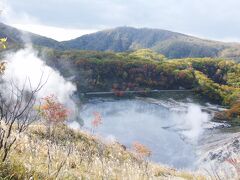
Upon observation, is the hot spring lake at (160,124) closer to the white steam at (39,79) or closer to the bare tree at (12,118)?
the white steam at (39,79)

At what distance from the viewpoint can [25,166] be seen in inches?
168

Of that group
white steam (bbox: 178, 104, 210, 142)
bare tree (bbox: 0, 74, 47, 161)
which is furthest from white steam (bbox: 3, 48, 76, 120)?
bare tree (bbox: 0, 74, 47, 161)

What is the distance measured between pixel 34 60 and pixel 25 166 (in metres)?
103

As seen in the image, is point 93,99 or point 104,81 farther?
point 104,81

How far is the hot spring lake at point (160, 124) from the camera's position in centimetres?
5529

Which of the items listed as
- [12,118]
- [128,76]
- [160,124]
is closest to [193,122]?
[160,124]

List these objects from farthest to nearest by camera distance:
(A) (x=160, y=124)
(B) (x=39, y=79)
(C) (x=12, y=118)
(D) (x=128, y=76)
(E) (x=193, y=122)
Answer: (D) (x=128, y=76), (B) (x=39, y=79), (A) (x=160, y=124), (E) (x=193, y=122), (C) (x=12, y=118)

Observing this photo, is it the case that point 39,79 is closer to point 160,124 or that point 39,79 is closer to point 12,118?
point 160,124

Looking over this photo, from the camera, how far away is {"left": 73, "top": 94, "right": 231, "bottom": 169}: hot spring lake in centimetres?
5529

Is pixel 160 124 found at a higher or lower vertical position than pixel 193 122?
lower

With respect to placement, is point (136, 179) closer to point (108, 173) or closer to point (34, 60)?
point (108, 173)

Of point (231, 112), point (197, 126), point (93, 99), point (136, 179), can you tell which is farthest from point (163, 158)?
point (136, 179)

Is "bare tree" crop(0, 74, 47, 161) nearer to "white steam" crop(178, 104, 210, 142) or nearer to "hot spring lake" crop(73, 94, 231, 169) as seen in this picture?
"hot spring lake" crop(73, 94, 231, 169)

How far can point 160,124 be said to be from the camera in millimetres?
73750
